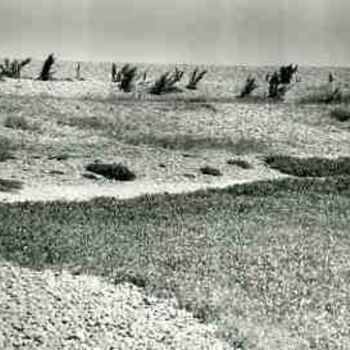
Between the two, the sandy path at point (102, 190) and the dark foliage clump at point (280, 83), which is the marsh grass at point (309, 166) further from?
the dark foliage clump at point (280, 83)

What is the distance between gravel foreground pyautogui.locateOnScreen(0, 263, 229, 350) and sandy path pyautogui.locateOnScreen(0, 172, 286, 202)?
9041mm

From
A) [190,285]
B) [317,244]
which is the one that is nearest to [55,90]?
[317,244]

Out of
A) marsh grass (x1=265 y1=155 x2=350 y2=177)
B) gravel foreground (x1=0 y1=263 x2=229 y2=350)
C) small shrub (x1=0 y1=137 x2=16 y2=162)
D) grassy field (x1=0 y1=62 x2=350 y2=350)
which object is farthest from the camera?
marsh grass (x1=265 y1=155 x2=350 y2=177)

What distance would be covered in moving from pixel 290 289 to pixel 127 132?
22.1 metres

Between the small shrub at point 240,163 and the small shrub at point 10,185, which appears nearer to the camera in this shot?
the small shrub at point 10,185

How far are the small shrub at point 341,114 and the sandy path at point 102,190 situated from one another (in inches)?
685

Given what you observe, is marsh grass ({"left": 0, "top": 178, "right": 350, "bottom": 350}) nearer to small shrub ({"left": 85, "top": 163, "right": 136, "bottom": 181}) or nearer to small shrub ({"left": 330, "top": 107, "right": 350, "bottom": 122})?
small shrub ({"left": 85, "top": 163, "right": 136, "bottom": 181})

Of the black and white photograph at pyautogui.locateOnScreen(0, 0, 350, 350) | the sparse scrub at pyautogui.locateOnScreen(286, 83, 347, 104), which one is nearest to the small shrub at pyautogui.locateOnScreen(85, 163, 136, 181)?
the black and white photograph at pyautogui.locateOnScreen(0, 0, 350, 350)

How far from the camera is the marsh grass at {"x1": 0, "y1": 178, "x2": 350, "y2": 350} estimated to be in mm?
12617

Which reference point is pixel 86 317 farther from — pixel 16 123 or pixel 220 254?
pixel 16 123

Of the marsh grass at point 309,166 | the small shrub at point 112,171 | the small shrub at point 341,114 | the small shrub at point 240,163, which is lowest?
the marsh grass at point 309,166

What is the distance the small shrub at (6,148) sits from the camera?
89.1 ft

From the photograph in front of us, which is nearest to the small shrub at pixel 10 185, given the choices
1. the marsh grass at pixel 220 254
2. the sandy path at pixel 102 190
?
the sandy path at pixel 102 190

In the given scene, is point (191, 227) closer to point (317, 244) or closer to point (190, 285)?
point (317, 244)
